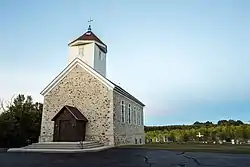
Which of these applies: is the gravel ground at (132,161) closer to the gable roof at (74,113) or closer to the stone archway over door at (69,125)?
the stone archway over door at (69,125)

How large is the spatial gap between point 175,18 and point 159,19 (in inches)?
37.3

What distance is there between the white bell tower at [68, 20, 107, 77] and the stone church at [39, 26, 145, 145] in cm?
80

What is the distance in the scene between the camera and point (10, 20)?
14836 mm

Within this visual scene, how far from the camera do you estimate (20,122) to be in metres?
25.3

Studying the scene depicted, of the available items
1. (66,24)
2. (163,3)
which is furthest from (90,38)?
(163,3)

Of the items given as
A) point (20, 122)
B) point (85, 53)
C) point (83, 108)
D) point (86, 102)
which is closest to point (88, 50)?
point (85, 53)

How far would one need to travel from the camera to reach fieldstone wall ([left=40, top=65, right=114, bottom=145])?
805 inches

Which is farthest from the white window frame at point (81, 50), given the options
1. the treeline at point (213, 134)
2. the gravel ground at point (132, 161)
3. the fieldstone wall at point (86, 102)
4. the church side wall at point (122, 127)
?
the treeline at point (213, 134)

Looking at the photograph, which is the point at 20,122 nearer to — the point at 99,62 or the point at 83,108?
the point at 83,108

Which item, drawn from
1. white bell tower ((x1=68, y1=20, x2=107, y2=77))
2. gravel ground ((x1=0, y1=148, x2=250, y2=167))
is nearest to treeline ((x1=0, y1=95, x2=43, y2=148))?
white bell tower ((x1=68, y1=20, x2=107, y2=77))

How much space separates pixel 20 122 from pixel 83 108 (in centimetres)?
827

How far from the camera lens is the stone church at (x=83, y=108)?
19984mm

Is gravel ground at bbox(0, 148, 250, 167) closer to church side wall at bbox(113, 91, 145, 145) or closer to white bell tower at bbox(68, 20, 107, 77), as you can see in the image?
church side wall at bbox(113, 91, 145, 145)

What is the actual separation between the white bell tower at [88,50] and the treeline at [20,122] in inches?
288
